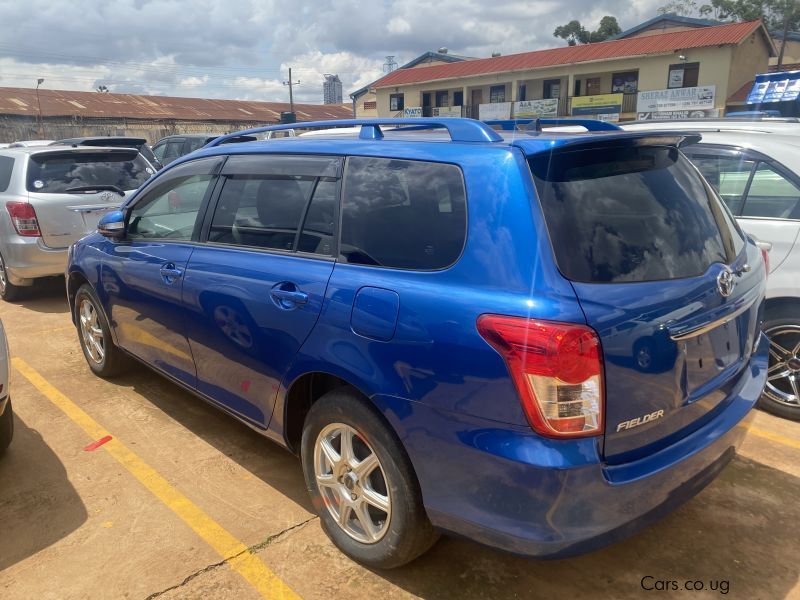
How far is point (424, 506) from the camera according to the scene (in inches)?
89.1

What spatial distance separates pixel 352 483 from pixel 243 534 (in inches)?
27.1

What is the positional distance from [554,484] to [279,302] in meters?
1.40

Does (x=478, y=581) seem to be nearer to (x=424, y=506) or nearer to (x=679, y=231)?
(x=424, y=506)

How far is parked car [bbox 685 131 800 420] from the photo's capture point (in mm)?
3855

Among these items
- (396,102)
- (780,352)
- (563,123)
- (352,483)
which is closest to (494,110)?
(396,102)

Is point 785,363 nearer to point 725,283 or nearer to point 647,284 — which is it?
point 725,283

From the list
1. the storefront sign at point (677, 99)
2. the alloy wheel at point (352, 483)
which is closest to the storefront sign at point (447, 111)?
the storefront sign at point (677, 99)

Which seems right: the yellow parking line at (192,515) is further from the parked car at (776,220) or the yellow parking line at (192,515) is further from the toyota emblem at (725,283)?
the parked car at (776,220)

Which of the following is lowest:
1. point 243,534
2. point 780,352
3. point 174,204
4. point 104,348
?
point 243,534

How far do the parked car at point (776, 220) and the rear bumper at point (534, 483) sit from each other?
205 cm

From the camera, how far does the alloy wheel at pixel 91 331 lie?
4566 millimetres

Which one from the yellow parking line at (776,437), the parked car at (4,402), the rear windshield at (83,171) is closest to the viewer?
the parked car at (4,402)

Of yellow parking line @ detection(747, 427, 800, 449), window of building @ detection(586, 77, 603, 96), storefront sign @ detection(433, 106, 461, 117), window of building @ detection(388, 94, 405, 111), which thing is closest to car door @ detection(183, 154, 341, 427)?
yellow parking line @ detection(747, 427, 800, 449)

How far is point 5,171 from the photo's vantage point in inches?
267
